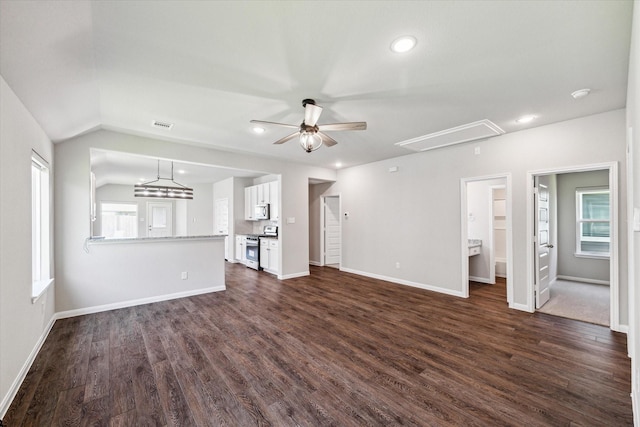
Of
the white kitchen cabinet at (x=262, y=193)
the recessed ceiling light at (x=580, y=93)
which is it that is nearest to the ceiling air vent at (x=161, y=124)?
the white kitchen cabinet at (x=262, y=193)

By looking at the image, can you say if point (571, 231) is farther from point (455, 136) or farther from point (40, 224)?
point (40, 224)

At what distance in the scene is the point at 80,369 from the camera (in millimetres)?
2410

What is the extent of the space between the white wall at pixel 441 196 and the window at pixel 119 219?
724 centimetres

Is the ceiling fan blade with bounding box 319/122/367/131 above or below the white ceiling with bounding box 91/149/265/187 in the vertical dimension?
below

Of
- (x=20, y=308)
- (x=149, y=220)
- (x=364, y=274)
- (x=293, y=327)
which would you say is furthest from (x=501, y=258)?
(x=149, y=220)

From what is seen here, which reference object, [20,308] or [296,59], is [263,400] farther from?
[296,59]

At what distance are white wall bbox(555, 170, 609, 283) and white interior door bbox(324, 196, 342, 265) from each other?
16.4 feet

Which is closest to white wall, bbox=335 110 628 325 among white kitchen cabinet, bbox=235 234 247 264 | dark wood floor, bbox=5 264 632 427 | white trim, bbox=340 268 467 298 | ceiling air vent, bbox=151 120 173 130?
white trim, bbox=340 268 467 298

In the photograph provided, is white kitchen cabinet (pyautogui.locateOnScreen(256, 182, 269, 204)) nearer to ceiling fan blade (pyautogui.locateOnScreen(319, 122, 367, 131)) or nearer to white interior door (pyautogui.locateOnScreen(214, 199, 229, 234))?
white interior door (pyautogui.locateOnScreen(214, 199, 229, 234))

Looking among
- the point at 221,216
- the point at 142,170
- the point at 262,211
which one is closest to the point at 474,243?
the point at 262,211

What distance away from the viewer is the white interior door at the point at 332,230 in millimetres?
7410

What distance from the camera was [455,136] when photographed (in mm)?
4074

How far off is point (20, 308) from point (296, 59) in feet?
10.2

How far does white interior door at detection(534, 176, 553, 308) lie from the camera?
12.7ft
